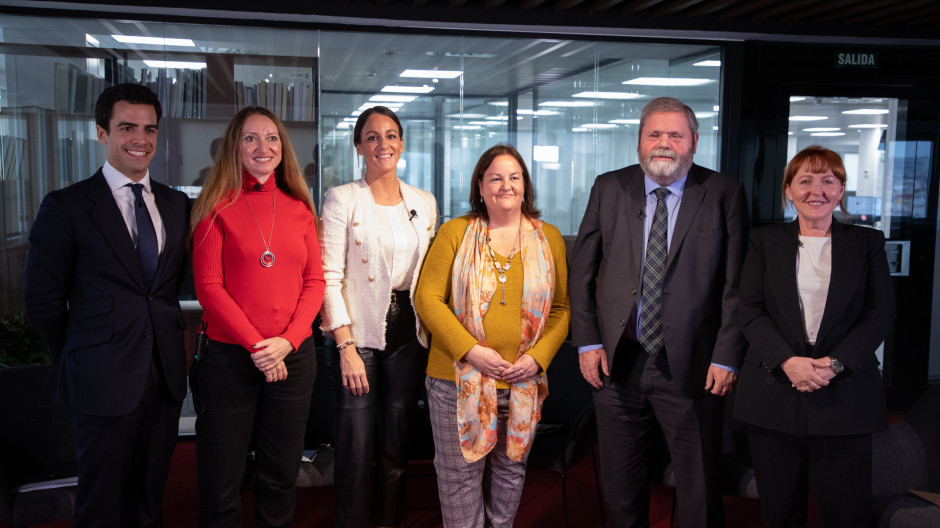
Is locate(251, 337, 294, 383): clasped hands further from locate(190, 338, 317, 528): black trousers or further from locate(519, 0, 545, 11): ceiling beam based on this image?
locate(519, 0, 545, 11): ceiling beam

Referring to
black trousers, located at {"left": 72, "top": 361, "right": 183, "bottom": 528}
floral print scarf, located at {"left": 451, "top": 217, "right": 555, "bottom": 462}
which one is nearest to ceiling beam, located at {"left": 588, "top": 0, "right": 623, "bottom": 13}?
floral print scarf, located at {"left": 451, "top": 217, "right": 555, "bottom": 462}

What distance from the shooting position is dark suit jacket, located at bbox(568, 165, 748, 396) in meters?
2.79

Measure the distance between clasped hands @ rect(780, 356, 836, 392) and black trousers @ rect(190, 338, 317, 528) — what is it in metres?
1.93

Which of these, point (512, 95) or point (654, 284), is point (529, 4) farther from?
point (654, 284)

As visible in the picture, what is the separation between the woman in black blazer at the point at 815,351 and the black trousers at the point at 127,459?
2293 mm

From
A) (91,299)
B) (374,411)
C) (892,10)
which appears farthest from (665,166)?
(892,10)

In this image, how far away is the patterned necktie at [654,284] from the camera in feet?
9.29

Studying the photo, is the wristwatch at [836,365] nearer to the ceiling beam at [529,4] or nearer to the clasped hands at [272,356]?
the clasped hands at [272,356]

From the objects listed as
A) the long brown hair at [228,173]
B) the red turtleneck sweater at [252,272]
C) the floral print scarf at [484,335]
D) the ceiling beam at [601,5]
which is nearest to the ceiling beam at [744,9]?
the ceiling beam at [601,5]

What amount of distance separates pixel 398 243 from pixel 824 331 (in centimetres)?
176

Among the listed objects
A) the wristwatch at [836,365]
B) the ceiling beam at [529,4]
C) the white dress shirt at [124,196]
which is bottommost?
the wristwatch at [836,365]

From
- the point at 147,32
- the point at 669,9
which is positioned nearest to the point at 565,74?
the point at 669,9

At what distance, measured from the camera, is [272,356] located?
278 centimetres

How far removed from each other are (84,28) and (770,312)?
189 inches
